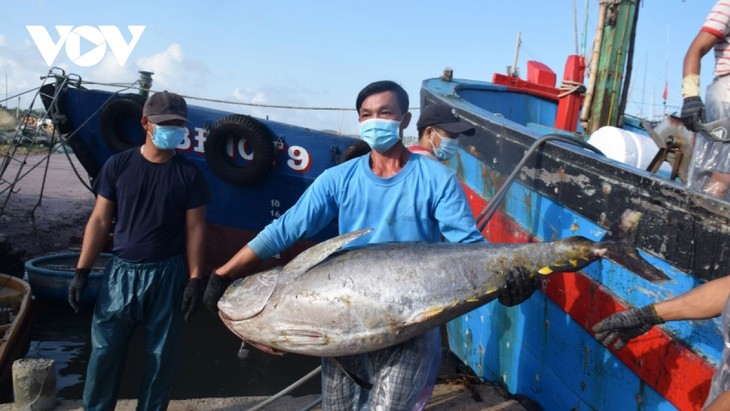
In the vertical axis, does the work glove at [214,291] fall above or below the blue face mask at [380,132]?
below

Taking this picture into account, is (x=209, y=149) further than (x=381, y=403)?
Yes

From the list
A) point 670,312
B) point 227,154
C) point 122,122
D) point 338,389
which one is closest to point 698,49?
point 670,312

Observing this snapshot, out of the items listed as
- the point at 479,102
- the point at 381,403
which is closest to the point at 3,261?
the point at 479,102

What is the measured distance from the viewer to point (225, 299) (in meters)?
2.74

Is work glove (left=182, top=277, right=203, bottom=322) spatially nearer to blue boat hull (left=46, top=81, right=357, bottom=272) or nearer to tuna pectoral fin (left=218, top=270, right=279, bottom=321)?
tuna pectoral fin (left=218, top=270, right=279, bottom=321)

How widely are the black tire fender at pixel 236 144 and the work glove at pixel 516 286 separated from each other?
225 inches

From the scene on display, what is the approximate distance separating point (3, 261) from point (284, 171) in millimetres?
4039

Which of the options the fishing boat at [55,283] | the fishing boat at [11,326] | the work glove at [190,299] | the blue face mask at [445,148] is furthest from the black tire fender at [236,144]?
the work glove at [190,299]

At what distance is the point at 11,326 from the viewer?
18.9 feet

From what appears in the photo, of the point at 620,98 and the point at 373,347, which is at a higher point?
the point at 620,98

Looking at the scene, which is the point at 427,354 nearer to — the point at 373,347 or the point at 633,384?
the point at 373,347

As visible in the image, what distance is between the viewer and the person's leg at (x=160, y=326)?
359 cm

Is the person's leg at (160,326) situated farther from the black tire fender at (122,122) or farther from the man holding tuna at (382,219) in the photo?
the black tire fender at (122,122)

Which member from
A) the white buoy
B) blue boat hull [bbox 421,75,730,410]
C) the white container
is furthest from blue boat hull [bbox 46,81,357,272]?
the white container
